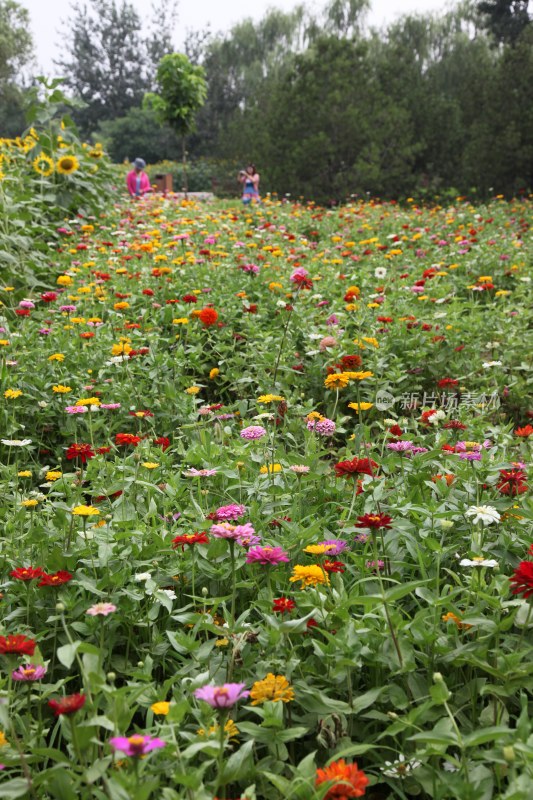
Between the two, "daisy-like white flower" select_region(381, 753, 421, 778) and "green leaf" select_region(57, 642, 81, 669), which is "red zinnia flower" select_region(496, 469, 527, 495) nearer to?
"daisy-like white flower" select_region(381, 753, 421, 778)

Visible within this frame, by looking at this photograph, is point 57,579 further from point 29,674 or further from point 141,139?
point 141,139

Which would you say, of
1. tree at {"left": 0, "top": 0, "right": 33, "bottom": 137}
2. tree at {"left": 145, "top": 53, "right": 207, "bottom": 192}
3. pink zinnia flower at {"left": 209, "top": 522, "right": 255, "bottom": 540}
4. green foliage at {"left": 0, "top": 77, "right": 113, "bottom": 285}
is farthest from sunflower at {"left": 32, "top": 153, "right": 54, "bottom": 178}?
tree at {"left": 0, "top": 0, "right": 33, "bottom": 137}

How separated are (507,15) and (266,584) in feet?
70.8

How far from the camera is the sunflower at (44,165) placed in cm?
701

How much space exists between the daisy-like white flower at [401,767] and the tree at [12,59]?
35.2 metres

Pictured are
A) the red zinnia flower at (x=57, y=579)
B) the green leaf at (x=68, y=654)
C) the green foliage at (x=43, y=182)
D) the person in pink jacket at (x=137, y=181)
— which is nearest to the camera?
the green leaf at (x=68, y=654)

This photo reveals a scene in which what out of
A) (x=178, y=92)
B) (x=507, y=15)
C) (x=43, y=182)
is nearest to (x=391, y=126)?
(x=178, y=92)

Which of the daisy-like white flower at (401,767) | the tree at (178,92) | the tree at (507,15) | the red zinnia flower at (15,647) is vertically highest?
the tree at (507,15)

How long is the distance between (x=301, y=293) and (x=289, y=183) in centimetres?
1063

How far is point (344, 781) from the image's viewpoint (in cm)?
105

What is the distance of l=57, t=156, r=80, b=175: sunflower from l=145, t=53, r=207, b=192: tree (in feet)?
28.9

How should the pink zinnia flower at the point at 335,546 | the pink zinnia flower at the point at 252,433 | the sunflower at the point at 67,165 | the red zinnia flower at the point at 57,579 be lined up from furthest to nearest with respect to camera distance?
the sunflower at the point at 67,165
the pink zinnia flower at the point at 252,433
the pink zinnia flower at the point at 335,546
the red zinnia flower at the point at 57,579

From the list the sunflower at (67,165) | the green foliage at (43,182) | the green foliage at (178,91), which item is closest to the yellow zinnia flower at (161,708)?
the green foliage at (43,182)

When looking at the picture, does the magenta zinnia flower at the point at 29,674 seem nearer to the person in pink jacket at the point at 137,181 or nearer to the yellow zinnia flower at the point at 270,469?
the yellow zinnia flower at the point at 270,469
